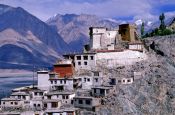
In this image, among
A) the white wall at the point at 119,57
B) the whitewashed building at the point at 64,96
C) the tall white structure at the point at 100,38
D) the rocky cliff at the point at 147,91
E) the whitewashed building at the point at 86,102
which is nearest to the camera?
the whitewashed building at the point at 86,102

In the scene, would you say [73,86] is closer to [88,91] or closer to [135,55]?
[88,91]

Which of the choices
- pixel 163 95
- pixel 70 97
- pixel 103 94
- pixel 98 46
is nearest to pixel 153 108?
pixel 163 95

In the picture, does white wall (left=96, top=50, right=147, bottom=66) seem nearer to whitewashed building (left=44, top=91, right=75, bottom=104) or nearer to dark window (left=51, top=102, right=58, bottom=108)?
whitewashed building (left=44, top=91, right=75, bottom=104)

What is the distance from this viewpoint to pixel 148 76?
83.0 meters

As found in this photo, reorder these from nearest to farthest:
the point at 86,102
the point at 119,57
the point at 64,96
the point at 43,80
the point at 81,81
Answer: the point at 86,102 → the point at 64,96 → the point at 81,81 → the point at 43,80 → the point at 119,57

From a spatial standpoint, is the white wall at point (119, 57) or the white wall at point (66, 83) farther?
the white wall at point (119, 57)

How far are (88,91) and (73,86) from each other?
11.6 ft

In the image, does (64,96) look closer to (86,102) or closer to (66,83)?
(86,102)

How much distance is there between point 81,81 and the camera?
82375 millimetres

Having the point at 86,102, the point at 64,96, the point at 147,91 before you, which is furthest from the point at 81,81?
the point at 147,91

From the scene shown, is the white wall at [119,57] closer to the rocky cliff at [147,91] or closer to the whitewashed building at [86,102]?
the rocky cliff at [147,91]

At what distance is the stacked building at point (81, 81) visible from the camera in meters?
76.3

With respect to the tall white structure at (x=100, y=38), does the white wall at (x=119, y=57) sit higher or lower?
lower

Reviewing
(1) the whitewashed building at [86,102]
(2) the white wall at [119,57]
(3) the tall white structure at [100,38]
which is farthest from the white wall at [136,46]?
(1) the whitewashed building at [86,102]
